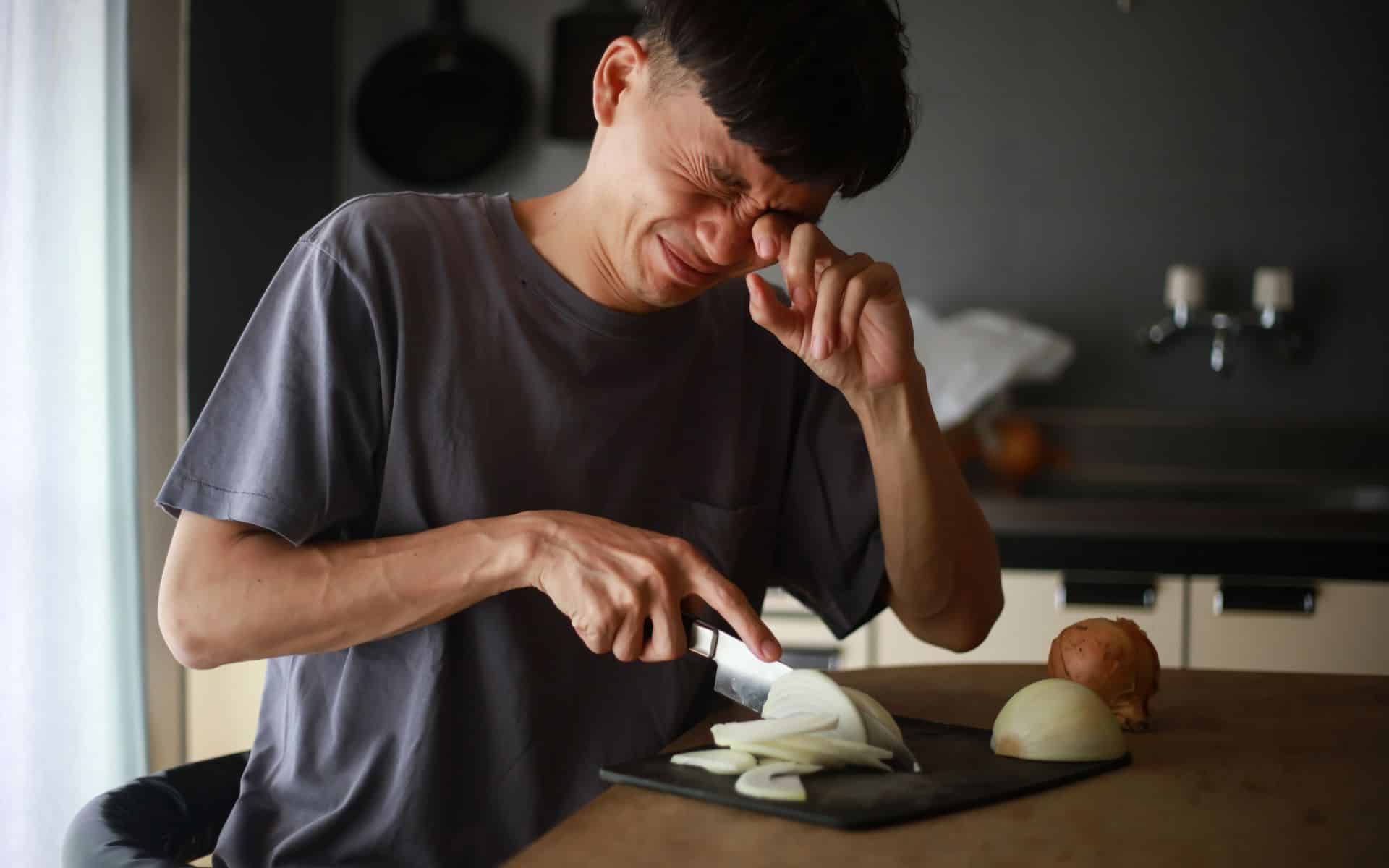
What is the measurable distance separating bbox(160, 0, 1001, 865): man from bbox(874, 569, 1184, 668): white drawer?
3.73ft

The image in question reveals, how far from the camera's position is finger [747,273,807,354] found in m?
1.05

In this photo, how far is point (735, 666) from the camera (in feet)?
3.35

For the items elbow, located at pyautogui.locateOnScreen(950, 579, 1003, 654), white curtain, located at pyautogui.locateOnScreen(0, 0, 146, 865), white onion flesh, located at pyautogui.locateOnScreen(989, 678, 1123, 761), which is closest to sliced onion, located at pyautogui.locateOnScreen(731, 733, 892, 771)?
white onion flesh, located at pyautogui.locateOnScreen(989, 678, 1123, 761)

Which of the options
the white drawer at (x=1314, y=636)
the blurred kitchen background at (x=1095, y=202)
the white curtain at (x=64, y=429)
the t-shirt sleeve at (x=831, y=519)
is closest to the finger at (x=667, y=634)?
the t-shirt sleeve at (x=831, y=519)

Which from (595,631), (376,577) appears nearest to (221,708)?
(376,577)

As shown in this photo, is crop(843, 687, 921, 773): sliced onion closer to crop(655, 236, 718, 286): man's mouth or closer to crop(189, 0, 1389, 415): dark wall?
crop(655, 236, 718, 286): man's mouth

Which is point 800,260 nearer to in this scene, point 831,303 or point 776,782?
point 831,303

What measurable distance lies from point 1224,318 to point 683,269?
212 centimetres

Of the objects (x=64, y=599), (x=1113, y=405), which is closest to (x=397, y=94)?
(x=64, y=599)

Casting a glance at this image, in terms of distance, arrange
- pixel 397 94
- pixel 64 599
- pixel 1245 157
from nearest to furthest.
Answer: pixel 64 599 → pixel 1245 157 → pixel 397 94

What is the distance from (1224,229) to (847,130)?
2.22 metres

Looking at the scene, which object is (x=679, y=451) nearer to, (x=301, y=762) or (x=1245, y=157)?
(x=301, y=762)

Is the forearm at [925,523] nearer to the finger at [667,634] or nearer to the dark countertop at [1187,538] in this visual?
the finger at [667,634]

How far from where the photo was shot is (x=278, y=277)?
1.04 meters
